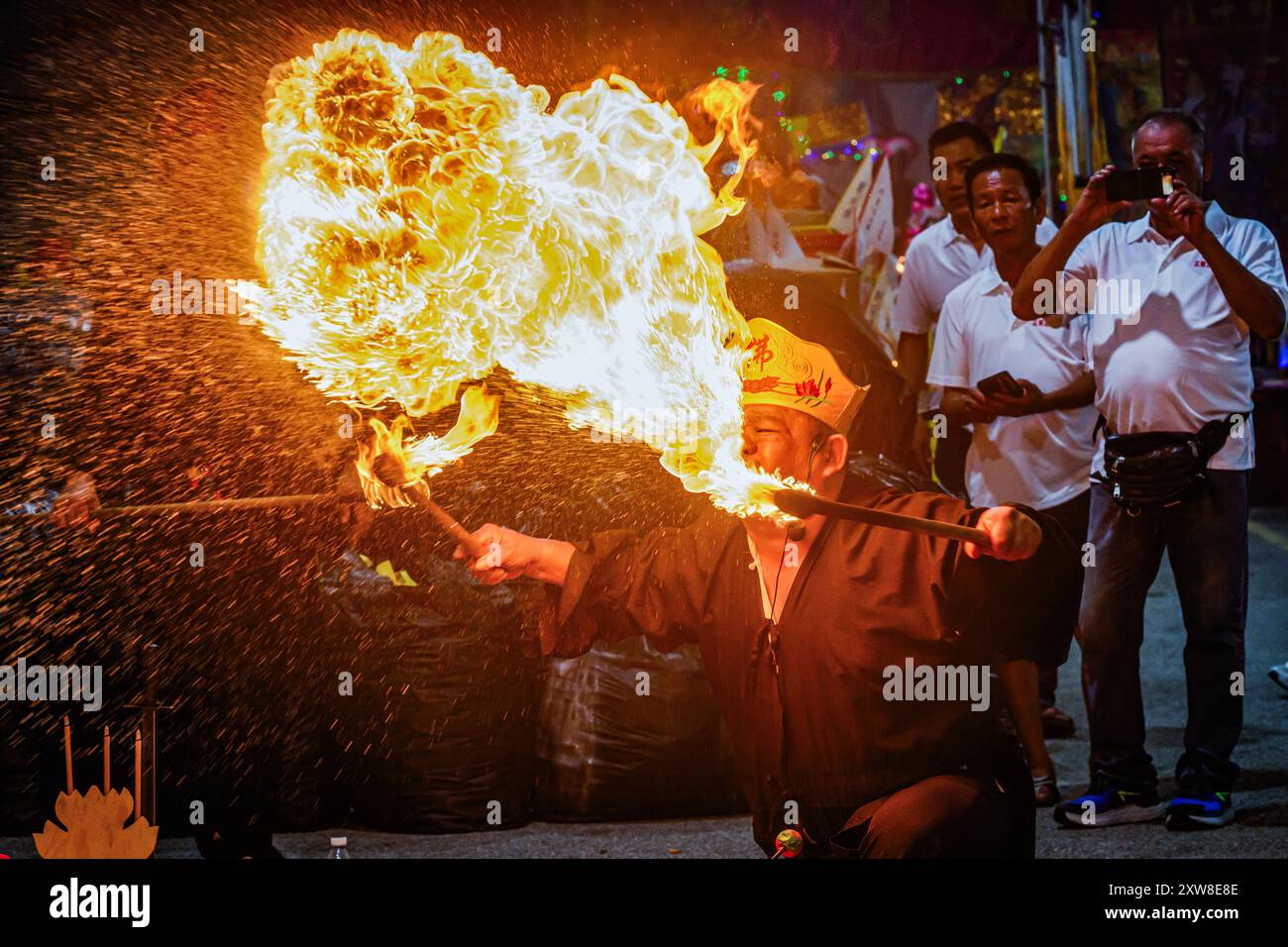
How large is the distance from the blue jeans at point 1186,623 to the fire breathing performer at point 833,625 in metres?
1.59

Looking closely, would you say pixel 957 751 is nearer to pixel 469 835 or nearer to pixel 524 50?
pixel 469 835

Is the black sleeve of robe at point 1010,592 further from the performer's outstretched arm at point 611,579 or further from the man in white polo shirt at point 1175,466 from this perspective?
the man in white polo shirt at point 1175,466

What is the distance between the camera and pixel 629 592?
324cm

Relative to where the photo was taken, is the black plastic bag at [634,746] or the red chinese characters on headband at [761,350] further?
the black plastic bag at [634,746]

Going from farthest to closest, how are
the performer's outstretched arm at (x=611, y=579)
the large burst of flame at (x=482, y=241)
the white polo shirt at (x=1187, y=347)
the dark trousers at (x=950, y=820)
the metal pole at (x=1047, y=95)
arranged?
the metal pole at (x=1047, y=95), the white polo shirt at (x=1187, y=347), the large burst of flame at (x=482, y=241), the performer's outstretched arm at (x=611, y=579), the dark trousers at (x=950, y=820)

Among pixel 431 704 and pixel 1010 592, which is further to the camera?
pixel 431 704

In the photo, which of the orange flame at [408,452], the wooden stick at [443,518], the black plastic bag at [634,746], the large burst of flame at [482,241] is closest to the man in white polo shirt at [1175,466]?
the black plastic bag at [634,746]

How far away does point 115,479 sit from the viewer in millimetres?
4758

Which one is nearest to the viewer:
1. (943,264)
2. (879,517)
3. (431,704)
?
(879,517)

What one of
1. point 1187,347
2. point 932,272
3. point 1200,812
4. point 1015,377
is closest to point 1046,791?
point 1200,812

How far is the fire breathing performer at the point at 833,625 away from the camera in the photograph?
115 inches

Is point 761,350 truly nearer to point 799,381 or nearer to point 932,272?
point 799,381

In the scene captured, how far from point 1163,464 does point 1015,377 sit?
2.11 ft
